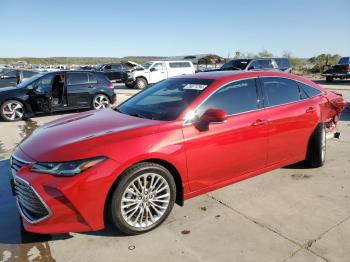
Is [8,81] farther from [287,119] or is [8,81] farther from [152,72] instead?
[287,119]

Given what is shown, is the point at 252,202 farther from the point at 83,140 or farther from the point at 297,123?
the point at 83,140

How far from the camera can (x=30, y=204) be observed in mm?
3008

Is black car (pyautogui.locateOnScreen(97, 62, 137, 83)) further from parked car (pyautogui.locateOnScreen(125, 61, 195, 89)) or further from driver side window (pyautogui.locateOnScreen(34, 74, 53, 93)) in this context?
driver side window (pyautogui.locateOnScreen(34, 74, 53, 93))

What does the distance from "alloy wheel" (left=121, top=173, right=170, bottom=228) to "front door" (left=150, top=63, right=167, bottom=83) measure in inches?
705

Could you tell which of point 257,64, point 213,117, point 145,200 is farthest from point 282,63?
point 145,200

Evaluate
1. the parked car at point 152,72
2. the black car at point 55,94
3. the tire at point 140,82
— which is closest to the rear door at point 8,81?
the black car at point 55,94

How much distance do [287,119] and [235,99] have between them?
2.84 feet

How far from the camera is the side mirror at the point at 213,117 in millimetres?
3463

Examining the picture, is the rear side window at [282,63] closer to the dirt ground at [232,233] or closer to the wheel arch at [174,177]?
the dirt ground at [232,233]

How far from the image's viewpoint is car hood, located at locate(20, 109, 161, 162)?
3.04 metres

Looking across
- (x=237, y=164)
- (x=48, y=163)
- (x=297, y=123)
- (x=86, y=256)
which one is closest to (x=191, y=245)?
(x=86, y=256)

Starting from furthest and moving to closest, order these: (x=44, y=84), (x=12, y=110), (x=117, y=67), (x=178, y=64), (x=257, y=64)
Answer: (x=117, y=67) → (x=178, y=64) → (x=257, y=64) → (x=44, y=84) → (x=12, y=110)

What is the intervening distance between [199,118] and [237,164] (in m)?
0.79

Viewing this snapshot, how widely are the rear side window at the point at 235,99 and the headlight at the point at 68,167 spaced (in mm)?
1320
